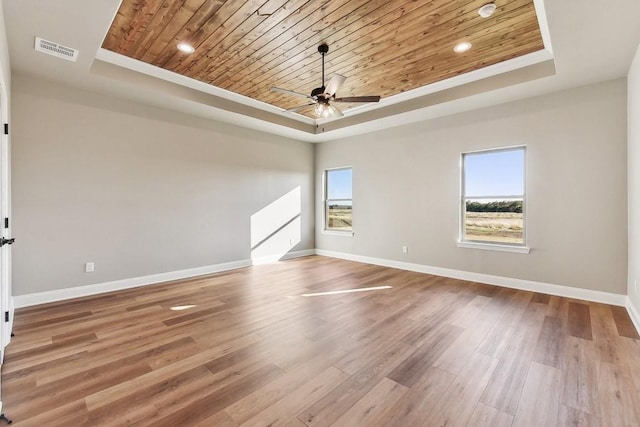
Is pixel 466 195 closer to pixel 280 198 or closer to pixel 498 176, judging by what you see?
pixel 498 176

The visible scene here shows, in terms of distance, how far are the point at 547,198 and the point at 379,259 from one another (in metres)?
3.00

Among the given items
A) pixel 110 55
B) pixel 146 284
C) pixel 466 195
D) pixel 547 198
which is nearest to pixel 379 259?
pixel 466 195

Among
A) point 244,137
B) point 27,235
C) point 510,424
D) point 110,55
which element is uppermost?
point 110,55

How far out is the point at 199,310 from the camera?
3375 mm

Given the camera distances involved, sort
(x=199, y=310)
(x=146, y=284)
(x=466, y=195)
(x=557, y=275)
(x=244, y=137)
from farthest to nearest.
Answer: (x=244, y=137), (x=466, y=195), (x=146, y=284), (x=557, y=275), (x=199, y=310)

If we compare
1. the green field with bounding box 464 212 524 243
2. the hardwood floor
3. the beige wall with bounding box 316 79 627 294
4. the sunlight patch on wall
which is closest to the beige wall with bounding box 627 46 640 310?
the beige wall with bounding box 316 79 627 294

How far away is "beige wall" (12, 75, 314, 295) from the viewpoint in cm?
354

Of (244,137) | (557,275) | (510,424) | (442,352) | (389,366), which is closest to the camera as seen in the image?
(510,424)

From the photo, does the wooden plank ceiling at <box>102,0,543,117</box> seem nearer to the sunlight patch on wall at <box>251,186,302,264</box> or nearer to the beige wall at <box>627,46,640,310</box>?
the beige wall at <box>627,46,640,310</box>

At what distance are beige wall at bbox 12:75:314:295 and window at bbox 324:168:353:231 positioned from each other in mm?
1880

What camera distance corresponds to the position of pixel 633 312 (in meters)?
3.08

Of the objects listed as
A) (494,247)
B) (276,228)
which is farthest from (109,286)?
(494,247)

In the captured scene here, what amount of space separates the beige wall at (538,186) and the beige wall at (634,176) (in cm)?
22

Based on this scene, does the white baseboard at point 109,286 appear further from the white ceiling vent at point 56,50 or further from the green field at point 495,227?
the green field at point 495,227
